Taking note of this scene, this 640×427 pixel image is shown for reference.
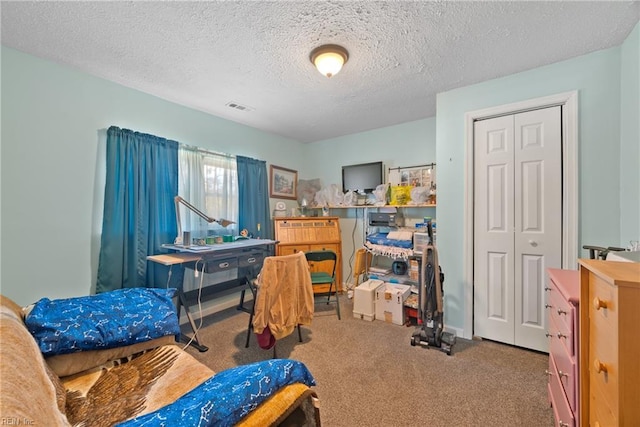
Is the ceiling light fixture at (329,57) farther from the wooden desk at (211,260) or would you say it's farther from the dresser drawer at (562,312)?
the dresser drawer at (562,312)

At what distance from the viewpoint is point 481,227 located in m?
2.46

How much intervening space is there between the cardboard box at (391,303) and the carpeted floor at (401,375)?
0.10m

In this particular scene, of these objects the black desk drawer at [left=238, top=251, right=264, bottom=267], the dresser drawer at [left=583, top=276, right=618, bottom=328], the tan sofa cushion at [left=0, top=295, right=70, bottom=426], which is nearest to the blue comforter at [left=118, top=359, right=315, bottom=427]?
the tan sofa cushion at [left=0, top=295, right=70, bottom=426]

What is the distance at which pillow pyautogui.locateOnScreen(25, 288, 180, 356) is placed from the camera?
1.22 metres

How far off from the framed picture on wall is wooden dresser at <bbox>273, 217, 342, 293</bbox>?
0.50 metres

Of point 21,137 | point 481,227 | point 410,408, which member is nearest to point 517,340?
point 481,227

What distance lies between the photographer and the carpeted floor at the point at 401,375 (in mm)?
1563

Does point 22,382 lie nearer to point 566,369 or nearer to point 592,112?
point 566,369

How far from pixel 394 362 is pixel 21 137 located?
3.41 meters

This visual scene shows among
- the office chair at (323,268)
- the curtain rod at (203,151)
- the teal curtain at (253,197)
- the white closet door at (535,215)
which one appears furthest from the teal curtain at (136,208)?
the white closet door at (535,215)

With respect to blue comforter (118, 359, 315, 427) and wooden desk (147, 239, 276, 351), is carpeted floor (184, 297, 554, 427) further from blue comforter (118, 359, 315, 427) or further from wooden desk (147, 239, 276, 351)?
blue comforter (118, 359, 315, 427)

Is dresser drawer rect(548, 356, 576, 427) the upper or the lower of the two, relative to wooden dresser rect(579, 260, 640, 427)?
lower

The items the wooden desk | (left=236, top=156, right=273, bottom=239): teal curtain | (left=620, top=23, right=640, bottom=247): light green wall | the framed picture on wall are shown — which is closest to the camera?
(left=620, top=23, right=640, bottom=247): light green wall

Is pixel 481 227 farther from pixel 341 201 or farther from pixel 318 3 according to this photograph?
pixel 318 3
